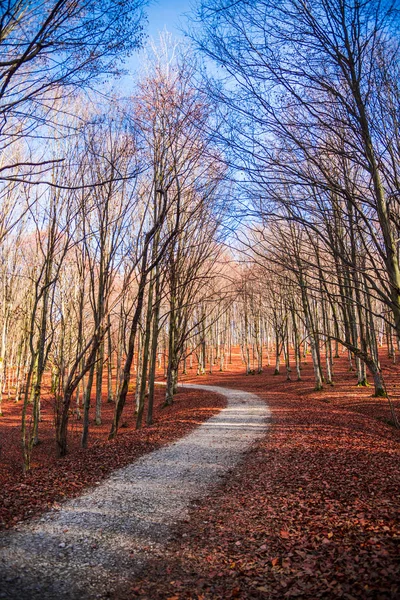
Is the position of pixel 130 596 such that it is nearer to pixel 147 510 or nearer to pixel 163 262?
pixel 147 510

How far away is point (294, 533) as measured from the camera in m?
3.92

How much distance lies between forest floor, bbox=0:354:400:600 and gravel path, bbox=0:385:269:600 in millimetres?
240

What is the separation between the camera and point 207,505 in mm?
4902

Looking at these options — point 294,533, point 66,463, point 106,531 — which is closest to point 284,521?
point 294,533

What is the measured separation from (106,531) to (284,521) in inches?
79.0

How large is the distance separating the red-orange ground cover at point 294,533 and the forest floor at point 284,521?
1cm

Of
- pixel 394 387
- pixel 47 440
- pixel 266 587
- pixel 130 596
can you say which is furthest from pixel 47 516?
pixel 394 387

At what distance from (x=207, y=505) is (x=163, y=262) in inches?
332

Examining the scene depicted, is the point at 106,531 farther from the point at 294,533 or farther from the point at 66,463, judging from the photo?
the point at 66,463

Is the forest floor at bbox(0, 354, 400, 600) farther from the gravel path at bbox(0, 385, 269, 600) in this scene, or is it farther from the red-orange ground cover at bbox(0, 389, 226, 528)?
the gravel path at bbox(0, 385, 269, 600)

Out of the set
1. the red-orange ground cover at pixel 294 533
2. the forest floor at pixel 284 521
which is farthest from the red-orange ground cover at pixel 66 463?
the red-orange ground cover at pixel 294 533

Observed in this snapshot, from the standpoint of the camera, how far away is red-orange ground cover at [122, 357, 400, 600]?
300cm

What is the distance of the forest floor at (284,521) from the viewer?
3.03 m

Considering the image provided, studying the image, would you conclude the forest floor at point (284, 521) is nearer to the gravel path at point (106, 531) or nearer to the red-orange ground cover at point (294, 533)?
the red-orange ground cover at point (294, 533)
